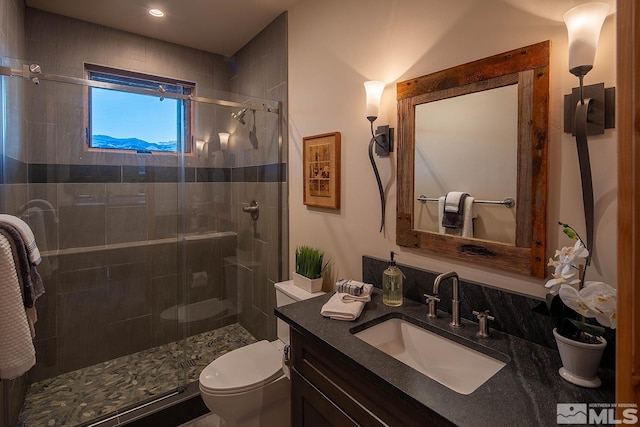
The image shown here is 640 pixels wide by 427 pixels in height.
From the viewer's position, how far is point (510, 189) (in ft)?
3.92

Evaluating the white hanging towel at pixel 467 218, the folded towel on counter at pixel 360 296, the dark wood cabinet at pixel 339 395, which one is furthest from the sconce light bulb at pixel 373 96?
the dark wood cabinet at pixel 339 395

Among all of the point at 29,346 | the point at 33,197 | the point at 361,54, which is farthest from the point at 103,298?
the point at 361,54

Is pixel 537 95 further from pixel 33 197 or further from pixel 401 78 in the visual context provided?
pixel 33 197

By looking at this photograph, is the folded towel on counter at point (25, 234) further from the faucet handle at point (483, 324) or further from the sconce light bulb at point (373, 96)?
the faucet handle at point (483, 324)

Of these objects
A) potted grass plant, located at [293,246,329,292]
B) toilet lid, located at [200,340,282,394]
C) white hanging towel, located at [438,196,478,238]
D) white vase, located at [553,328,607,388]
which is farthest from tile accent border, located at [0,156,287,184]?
white vase, located at [553,328,607,388]

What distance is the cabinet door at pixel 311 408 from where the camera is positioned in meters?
1.12

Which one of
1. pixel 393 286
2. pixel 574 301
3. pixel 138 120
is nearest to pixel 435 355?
pixel 393 286

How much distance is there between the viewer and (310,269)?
6.55 feet

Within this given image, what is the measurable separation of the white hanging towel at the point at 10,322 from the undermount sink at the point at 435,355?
1.23 metres

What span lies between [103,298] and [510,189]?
8.93ft

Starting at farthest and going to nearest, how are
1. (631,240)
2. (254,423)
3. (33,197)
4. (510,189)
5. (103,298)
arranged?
(103,298) < (33,197) < (254,423) < (510,189) < (631,240)

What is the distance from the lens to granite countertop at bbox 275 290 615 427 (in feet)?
2.57

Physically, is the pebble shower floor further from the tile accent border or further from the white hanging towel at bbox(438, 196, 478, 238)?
the white hanging towel at bbox(438, 196, 478, 238)

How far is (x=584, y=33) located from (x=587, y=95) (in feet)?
0.58
